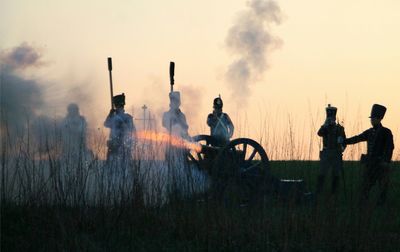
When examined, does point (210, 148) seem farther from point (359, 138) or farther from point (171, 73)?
point (171, 73)

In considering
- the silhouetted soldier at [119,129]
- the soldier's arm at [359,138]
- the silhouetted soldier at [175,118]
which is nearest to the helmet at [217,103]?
the silhouetted soldier at [175,118]

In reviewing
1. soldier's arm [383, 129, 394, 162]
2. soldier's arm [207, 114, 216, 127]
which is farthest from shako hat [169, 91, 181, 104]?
soldier's arm [383, 129, 394, 162]

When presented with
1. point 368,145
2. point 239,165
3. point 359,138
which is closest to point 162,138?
point 239,165

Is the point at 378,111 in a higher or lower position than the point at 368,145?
higher

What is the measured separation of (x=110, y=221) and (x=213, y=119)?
416cm

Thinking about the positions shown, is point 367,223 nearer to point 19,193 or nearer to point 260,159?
point 260,159

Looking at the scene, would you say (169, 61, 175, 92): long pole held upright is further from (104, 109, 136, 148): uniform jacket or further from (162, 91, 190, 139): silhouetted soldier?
(104, 109, 136, 148): uniform jacket

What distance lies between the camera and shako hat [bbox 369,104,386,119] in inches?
469

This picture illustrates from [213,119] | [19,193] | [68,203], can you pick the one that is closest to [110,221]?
[68,203]

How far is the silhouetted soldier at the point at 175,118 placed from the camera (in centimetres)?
1129

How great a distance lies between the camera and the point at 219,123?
12.3 meters

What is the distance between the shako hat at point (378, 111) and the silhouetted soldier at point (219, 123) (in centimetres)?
205

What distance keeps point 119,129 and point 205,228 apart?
158 inches

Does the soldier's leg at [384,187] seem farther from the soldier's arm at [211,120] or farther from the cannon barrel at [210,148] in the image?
the soldier's arm at [211,120]
